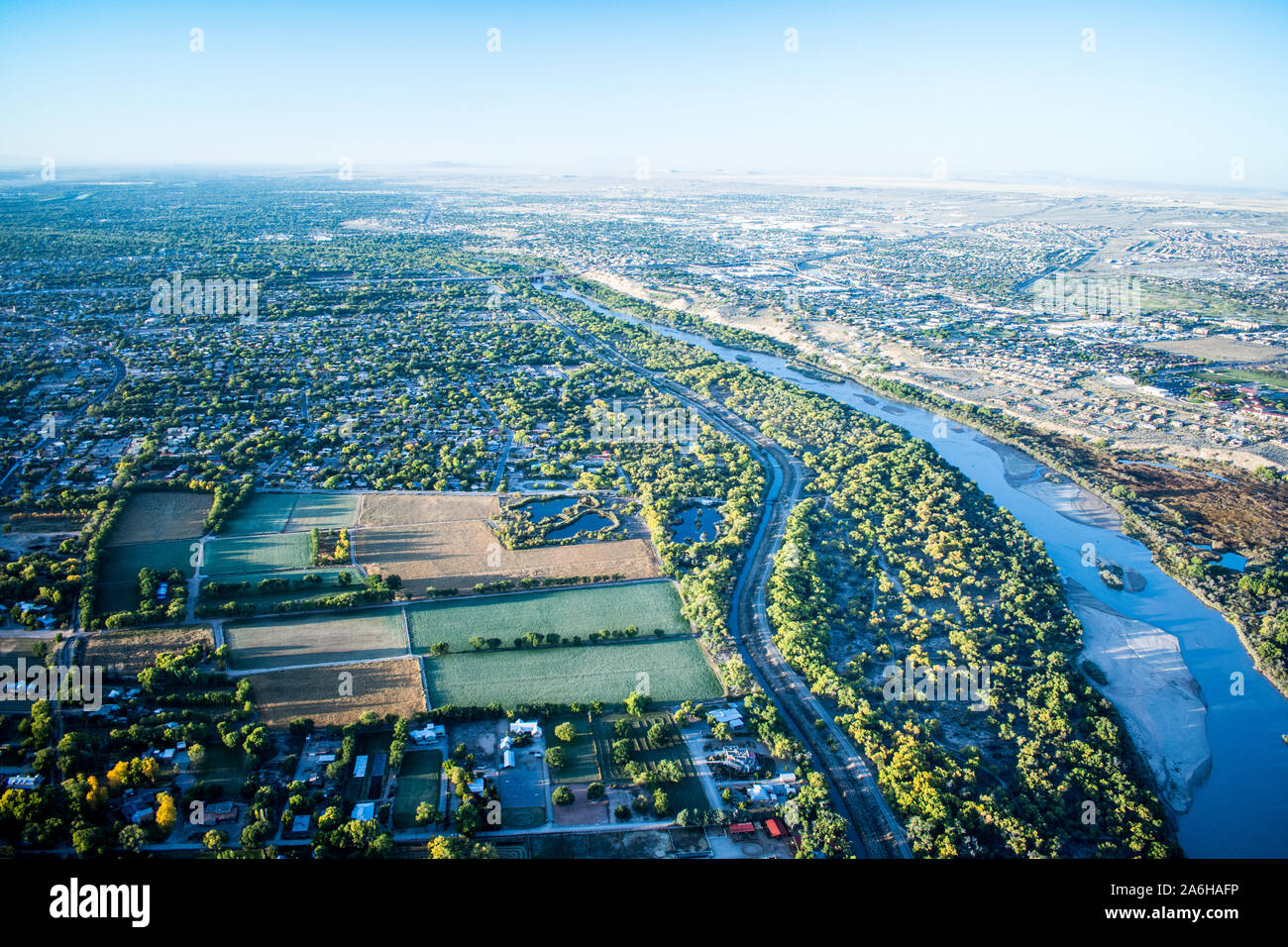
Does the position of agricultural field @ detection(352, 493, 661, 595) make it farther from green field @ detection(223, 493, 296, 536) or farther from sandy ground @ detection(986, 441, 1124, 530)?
sandy ground @ detection(986, 441, 1124, 530)

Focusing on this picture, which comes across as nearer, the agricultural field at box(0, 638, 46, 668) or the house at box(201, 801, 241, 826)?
the house at box(201, 801, 241, 826)

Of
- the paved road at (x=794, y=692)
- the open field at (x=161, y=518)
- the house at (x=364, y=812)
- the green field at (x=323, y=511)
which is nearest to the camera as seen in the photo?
the house at (x=364, y=812)

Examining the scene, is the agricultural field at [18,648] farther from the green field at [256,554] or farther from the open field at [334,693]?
the open field at [334,693]

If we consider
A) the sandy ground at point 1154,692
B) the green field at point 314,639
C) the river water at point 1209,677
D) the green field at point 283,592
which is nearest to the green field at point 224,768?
the green field at point 314,639

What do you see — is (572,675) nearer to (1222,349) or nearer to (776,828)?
(776,828)

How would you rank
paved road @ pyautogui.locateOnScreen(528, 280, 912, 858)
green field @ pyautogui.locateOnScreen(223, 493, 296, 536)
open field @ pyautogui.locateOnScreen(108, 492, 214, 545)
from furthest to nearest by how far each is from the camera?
green field @ pyautogui.locateOnScreen(223, 493, 296, 536), open field @ pyautogui.locateOnScreen(108, 492, 214, 545), paved road @ pyautogui.locateOnScreen(528, 280, 912, 858)

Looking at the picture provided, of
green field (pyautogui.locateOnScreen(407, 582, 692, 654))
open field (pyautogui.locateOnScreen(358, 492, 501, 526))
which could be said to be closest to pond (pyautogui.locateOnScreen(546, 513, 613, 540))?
open field (pyautogui.locateOnScreen(358, 492, 501, 526))

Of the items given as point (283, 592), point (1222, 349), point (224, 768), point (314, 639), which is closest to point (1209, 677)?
point (314, 639)
